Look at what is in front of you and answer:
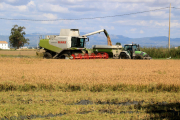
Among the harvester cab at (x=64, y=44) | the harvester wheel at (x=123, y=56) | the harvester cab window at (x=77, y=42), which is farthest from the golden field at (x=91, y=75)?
the harvester cab window at (x=77, y=42)

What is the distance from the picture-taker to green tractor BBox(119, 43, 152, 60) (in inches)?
1073

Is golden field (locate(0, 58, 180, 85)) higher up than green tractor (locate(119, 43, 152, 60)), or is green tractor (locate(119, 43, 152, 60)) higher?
green tractor (locate(119, 43, 152, 60))

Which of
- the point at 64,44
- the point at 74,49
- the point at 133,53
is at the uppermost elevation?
the point at 64,44

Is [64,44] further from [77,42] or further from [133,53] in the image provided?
[133,53]

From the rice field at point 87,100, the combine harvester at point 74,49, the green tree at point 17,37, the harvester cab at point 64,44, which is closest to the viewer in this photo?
the rice field at point 87,100

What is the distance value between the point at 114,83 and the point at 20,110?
4.94 m

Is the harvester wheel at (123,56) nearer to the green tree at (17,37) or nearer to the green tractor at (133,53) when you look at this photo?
the green tractor at (133,53)

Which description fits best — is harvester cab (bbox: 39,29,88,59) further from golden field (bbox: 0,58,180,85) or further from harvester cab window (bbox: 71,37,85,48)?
golden field (bbox: 0,58,180,85)

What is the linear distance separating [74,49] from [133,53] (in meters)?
6.72

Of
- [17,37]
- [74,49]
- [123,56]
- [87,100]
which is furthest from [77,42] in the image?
[17,37]

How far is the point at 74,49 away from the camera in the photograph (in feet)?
92.2

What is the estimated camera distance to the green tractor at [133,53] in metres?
27.3

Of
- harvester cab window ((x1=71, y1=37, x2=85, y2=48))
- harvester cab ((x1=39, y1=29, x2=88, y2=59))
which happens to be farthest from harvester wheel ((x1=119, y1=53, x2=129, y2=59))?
harvester cab window ((x1=71, y1=37, x2=85, y2=48))

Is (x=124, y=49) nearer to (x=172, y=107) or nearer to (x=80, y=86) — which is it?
(x=80, y=86)
